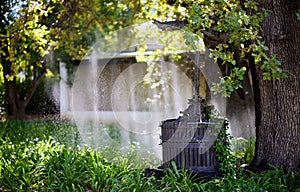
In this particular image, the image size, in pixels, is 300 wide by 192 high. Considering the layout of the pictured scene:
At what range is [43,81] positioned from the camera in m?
14.2

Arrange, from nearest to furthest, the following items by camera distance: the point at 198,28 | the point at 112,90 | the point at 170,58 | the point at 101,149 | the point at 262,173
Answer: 1. the point at 198,28
2. the point at 262,173
3. the point at 101,149
4. the point at 170,58
5. the point at 112,90

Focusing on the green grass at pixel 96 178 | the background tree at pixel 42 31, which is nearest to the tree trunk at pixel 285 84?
the green grass at pixel 96 178

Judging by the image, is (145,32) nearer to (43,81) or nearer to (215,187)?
(43,81)

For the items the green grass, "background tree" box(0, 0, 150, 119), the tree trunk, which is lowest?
the green grass

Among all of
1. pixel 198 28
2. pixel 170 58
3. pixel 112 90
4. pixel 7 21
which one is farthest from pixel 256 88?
pixel 112 90

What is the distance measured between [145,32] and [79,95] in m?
3.34

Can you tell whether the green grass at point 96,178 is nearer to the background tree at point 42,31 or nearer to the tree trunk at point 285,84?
the tree trunk at point 285,84

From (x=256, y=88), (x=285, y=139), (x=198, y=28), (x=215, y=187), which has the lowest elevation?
(x=215, y=187)

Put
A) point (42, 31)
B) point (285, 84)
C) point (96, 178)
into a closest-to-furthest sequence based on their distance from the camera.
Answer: point (96, 178), point (285, 84), point (42, 31)

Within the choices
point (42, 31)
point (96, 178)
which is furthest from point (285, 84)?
point (42, 31)

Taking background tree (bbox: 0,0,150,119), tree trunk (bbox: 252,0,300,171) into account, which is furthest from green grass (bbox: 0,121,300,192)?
background tree (bbox: 0,0,150,119)

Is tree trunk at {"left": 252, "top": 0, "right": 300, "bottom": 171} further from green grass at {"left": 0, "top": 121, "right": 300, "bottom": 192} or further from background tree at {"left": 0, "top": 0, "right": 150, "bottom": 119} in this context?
background tree at {"left": 0, "top": 0, "right": 150, "bottom": 119}

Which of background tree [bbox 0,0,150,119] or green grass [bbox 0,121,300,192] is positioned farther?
background tree [bbox 0,0,150,119]

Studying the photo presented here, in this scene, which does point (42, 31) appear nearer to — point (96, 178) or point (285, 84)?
point (96, 178)
